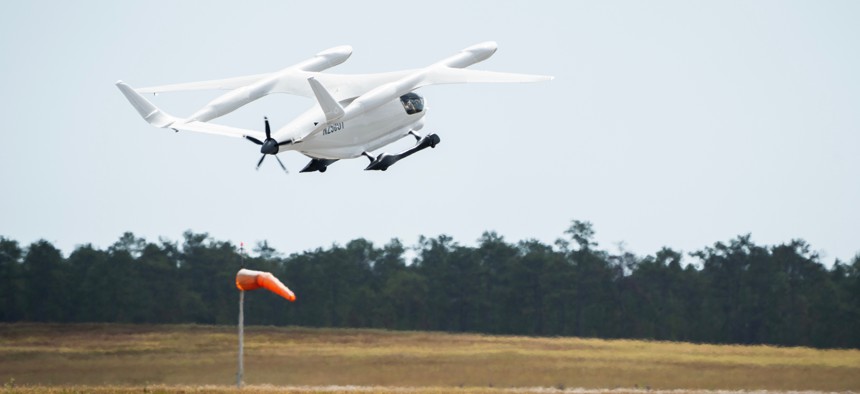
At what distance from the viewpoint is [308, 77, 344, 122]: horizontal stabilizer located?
151ft

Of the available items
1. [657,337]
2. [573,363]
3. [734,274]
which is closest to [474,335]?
[573,363]

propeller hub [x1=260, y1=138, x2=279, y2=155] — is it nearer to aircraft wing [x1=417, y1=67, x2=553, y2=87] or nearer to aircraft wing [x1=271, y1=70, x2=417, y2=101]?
aircraft wing [x1=271, y1=70, x2=417, y2=101]

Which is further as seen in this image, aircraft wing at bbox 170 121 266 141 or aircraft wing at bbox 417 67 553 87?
aircraft wing at bbox 417 67 553 87

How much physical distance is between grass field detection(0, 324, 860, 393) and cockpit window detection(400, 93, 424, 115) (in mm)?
15921

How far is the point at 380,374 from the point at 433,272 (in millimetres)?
34800

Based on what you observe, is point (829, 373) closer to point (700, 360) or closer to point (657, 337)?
point (700, 360)

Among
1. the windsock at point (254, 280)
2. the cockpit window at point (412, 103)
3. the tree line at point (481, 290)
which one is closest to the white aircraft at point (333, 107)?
the cockpit window at point (412, 103)

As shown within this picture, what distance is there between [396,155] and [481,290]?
50727 mm

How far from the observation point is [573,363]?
70250 mm

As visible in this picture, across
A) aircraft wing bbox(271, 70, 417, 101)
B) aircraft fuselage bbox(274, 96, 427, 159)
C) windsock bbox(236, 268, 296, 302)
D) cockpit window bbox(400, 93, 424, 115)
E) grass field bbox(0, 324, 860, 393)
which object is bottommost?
grass field bbox(0, 324, 860, 393)

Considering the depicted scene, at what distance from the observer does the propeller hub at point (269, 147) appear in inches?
1791

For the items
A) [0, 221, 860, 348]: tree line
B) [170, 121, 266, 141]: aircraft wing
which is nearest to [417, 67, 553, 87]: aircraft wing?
[170, 121, 266, 141]: aircraft wing

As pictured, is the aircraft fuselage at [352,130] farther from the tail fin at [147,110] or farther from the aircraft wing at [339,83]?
the tail fin at [147,110]

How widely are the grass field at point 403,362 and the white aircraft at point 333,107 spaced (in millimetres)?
15252
